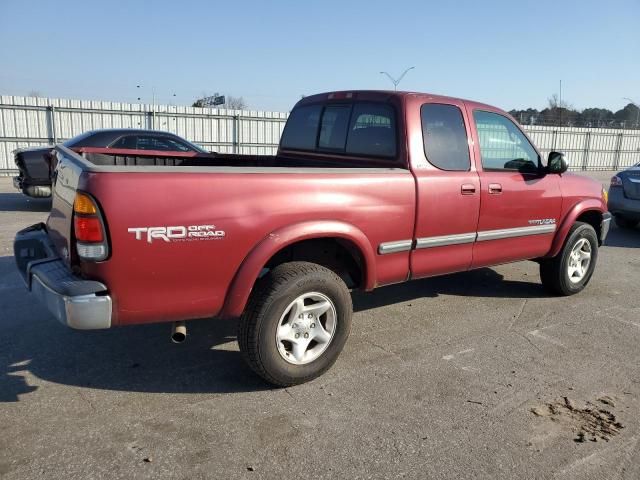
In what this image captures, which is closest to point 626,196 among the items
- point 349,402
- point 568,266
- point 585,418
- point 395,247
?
point 568,266

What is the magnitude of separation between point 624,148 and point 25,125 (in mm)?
30234

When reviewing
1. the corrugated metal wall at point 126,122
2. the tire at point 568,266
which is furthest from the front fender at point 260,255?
the corrugated metal wall at point 126,122

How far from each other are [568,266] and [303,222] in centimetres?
346

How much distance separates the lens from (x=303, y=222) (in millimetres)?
3291

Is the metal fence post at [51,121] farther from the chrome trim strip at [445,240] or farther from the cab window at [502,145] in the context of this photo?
the chrome trim strip at [445,240]

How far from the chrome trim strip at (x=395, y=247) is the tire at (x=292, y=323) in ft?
1.47

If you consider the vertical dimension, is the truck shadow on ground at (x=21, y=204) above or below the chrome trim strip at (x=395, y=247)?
below

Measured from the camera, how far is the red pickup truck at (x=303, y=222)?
9.19 feet

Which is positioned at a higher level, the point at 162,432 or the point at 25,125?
the point at 25,125

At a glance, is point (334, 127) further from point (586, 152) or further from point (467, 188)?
point (586, 152)

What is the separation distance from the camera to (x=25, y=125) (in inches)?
682

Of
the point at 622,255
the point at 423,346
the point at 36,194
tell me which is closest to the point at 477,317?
the point at 423,346

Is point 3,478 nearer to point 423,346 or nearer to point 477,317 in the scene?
point 423,346

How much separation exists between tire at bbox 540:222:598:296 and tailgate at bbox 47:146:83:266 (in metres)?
4.47
